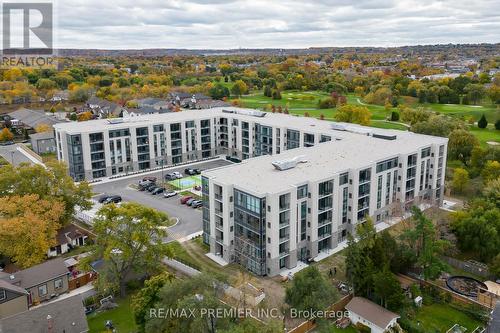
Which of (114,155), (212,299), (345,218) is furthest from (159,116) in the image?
(212,299)

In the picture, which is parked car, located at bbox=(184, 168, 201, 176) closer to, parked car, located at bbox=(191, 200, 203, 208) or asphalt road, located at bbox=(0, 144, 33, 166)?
parked car, located at bbox=(191, 200, 203, 208)

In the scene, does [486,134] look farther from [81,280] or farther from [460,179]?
[81,280]

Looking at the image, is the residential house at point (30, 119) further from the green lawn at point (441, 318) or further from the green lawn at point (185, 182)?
the green lawn at point (441, 318)

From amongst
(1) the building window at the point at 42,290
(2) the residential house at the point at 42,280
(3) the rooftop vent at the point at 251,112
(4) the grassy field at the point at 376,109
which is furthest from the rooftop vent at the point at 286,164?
(4) the grassy field at the point at 376,109

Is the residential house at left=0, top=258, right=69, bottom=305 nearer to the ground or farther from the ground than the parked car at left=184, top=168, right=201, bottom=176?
nearer to the ground

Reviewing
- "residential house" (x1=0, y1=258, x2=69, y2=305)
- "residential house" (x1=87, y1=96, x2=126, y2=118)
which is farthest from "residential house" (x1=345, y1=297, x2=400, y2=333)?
"residential house" (x1=87, y1=96, x2=126, y2=118)

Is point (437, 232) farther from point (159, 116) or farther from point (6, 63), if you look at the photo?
point (6, 63)

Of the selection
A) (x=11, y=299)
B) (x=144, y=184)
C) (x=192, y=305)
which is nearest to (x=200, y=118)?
(x=144, y=184)
